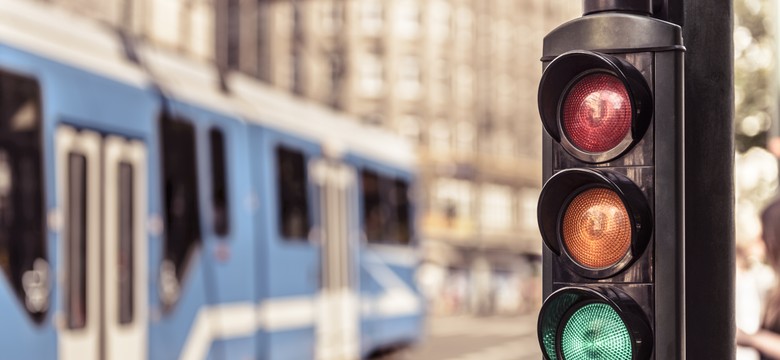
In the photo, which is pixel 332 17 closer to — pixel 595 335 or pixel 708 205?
pixel 708 205

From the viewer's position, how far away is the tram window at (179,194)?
9938 millimetres

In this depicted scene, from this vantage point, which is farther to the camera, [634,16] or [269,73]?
[269,73]

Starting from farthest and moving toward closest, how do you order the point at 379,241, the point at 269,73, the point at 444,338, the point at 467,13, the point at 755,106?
the point at 467,13 → the point at 269,73 → the point at 444,338 → the point at 379,241 → the point at 755,106

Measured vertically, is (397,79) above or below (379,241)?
above

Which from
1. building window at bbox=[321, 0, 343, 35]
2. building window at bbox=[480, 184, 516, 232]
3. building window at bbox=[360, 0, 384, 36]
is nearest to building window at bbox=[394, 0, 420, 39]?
building window at bbox=[360, 0, 384, 36]

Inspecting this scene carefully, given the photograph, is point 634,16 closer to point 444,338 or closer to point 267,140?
point 267,140

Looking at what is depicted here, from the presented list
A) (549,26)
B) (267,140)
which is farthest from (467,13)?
(267,140)

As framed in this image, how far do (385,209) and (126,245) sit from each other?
8.70 meters

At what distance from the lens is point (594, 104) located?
2361mm

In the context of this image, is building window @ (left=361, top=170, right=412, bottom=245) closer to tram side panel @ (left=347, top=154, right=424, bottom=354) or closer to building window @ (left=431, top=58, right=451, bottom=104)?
tram side panel @ (left=347, top=154, right=424, bottom=354)

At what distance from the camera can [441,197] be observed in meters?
61.7

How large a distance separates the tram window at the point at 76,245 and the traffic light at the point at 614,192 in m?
6.30

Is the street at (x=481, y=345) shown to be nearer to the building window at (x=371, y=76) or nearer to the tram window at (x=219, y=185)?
the tram window at (x=219, y=185)

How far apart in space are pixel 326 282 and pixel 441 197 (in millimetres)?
47354
